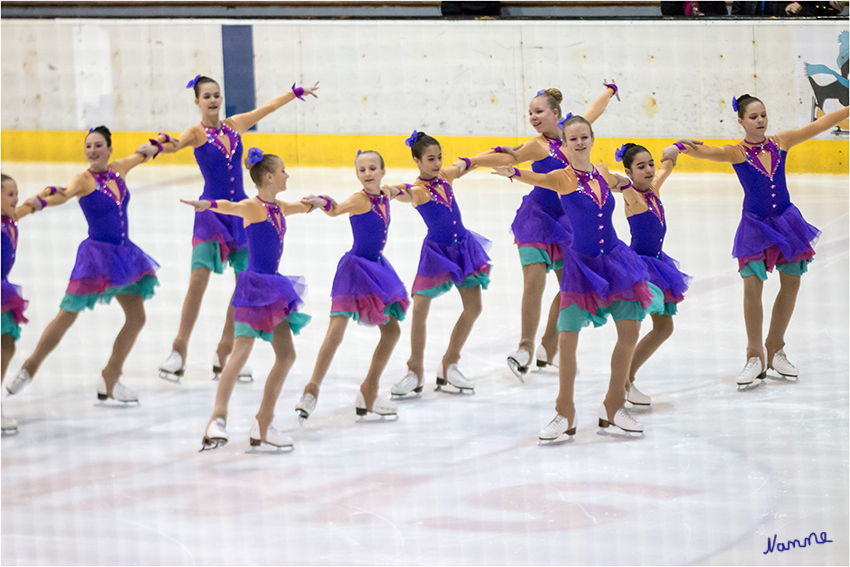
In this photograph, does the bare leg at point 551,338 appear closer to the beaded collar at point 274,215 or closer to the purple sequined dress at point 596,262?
the purple sequined dress at point 596,262

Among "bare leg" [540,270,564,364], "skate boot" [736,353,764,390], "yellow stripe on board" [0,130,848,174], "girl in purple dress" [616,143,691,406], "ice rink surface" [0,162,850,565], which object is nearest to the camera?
"ice rink surface" [0,162,850,565]

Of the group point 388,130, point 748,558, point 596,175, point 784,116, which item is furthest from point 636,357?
point 388,130

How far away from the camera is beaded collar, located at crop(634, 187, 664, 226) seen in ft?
14.8

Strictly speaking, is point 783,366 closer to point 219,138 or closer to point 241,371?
point 241,371

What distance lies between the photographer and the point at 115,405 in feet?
15.8

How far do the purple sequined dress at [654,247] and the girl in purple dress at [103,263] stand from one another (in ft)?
7.22

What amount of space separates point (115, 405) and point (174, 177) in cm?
465

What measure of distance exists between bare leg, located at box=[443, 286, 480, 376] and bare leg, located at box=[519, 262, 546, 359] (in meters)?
0.29

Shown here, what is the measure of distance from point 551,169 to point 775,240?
1074 millimetres

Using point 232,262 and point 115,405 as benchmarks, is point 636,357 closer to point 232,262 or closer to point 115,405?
point 232,262

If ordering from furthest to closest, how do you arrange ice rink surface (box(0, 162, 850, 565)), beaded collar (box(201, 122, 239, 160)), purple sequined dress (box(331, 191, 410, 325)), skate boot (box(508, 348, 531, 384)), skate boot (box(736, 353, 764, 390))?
beaded collar (box(201, 122, 239, 160)), skate boot (box(508, 348, 531, 384)), skate boot (box(736, 353, 764, 390)), purple sequined dress (box(331, 191, 410, 325)), ice rink surface (box(0, 162, 850, 565))

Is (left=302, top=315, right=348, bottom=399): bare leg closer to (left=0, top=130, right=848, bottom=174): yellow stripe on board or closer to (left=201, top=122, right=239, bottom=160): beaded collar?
(left=201, top=122, right=239, bottom=160): beaded collar

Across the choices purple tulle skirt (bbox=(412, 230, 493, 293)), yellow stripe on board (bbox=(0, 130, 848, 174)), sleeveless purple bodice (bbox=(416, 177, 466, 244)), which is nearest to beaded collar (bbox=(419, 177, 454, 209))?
sleeveless purple bodice (bbox=(416, 177, 466, 244))

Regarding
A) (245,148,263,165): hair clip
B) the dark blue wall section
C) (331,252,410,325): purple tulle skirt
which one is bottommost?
(331,252,410,325): purple tulle skirt
